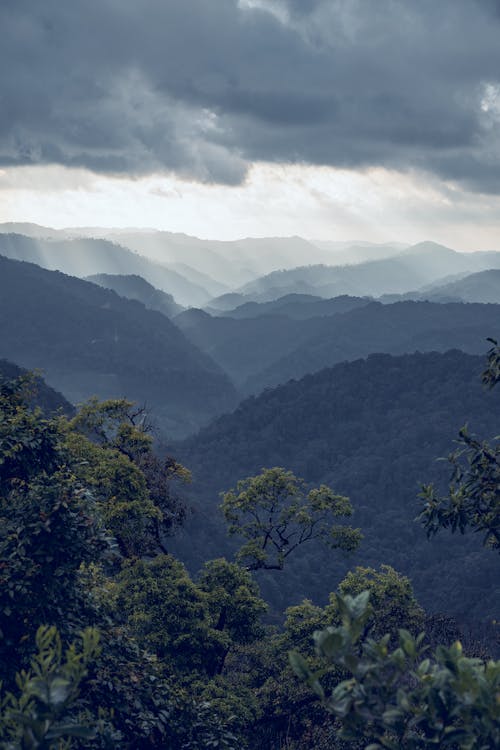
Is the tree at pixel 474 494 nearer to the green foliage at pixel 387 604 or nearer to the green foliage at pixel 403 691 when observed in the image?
the green foliage at pixel 403 691

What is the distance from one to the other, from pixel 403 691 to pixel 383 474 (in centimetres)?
16599

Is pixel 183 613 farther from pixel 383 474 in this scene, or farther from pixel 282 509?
pixel 383 474

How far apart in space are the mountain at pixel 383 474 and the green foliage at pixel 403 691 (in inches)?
3940

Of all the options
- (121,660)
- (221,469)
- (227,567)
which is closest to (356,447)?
(221,469)

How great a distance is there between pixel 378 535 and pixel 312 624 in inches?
4770

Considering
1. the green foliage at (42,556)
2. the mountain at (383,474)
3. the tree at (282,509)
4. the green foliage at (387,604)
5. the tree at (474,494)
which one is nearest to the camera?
the green foliage at (42,556)

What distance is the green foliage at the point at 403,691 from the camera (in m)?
6.75

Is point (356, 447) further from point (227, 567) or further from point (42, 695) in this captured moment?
point (42, 695)

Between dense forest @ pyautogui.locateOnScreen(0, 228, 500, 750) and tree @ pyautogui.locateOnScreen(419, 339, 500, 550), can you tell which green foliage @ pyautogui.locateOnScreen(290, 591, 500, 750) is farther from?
tree @ pyautogui.locateOnScreen(419, 339, 500, 550)

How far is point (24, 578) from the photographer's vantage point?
13.4m

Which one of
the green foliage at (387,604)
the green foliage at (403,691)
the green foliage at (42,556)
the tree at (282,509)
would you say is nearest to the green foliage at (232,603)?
the tree at (282,509)

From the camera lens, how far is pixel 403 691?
6969 millimetres

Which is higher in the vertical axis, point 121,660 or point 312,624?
point 121,660

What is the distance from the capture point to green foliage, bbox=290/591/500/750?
6.75 meters
